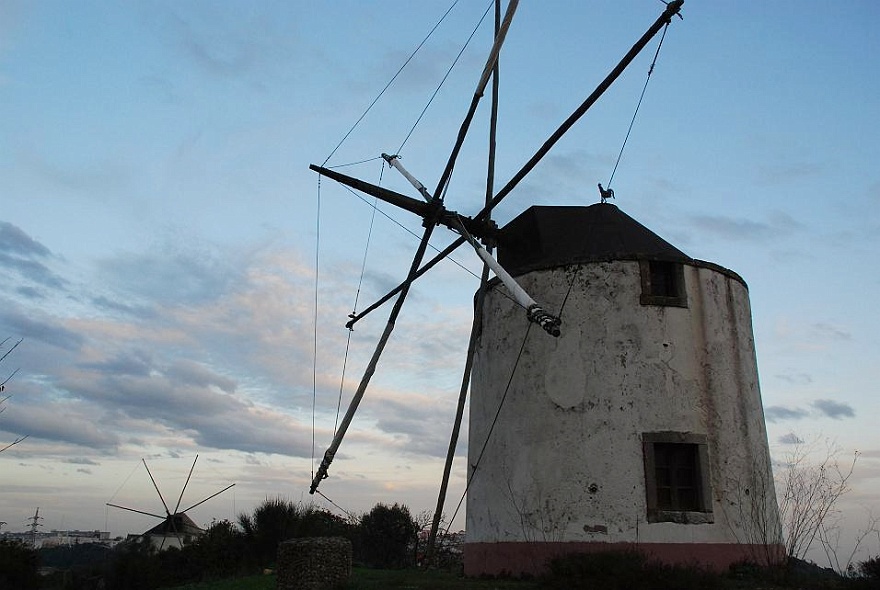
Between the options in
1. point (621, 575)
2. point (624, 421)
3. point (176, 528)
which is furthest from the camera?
point (176, 528)

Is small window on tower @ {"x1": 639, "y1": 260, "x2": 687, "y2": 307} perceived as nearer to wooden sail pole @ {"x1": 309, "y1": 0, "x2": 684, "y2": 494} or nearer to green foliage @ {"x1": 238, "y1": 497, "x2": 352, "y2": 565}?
wooden sail pole @ {"x1": 309, "y1": 0, "x2": 684, "y2": 494}

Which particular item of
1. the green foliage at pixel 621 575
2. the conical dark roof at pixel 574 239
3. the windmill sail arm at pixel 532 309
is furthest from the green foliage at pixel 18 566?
the green foliage at pixel 621 575

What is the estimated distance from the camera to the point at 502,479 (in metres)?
13.2

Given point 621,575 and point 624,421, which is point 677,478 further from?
point 621,575

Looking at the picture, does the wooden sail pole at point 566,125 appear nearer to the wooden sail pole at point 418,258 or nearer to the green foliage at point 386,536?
the wooden sail pole at point 418,258

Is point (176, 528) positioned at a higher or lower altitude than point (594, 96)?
lower

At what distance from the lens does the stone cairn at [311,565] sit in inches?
475

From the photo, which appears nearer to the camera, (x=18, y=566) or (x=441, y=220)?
(x=441, y=220)

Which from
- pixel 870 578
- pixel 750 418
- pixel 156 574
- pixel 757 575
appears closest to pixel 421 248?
pixel 750 418

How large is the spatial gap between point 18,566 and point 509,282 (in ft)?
71.4

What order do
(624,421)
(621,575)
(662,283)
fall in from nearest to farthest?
1. (621,575)
2. (624,421)
3. (662,283)

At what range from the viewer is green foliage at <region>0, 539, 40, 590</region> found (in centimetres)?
2416

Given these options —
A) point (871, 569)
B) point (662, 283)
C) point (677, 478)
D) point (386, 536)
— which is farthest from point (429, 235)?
point (386, 536)

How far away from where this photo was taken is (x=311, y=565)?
1209 centimetres
